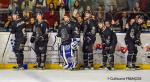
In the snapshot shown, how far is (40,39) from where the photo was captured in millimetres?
19766

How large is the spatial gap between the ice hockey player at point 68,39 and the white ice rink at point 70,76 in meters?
0.39

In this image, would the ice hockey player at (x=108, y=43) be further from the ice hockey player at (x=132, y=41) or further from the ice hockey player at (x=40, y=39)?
the ice hockey player at (x=40, y=39)

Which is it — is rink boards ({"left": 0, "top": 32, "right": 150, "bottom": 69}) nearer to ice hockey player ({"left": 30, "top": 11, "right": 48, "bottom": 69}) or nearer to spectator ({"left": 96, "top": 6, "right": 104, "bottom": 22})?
ice hockey player ({"left": 30, "top": 11, "right": 48, "bottom": 69})

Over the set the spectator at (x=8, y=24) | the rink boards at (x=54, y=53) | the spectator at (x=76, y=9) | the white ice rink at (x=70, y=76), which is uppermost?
the spectator at (x=76, y=9)

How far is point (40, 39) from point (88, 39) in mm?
1523

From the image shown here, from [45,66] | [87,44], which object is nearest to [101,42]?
[87,44]

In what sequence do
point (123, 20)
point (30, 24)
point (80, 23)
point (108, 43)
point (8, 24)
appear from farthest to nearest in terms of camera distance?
1. point (123, 20)
2. point (8, 24)
3. point (30, 24)
4. point (80, 23)
5. point (108, 43)

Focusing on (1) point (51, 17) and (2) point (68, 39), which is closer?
(2) point (68, 39)

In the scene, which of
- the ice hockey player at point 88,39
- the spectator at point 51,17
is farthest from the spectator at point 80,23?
the spectator at point 51,17

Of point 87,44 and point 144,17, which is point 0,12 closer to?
point 87,44

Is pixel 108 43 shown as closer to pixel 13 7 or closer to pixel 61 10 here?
pixel 61 10

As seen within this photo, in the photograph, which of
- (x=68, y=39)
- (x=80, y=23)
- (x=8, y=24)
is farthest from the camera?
(x=8, y=24)

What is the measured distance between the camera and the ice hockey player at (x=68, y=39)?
63.9 ft

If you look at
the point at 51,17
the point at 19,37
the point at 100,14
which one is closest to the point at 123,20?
the point at 100,14
